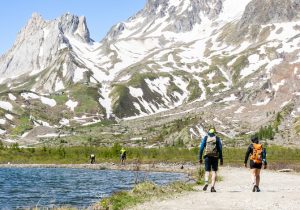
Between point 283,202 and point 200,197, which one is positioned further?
point 200,197

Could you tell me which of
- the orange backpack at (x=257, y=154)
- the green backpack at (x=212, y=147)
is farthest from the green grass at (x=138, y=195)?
the orange backpack at (x=257, y=154)

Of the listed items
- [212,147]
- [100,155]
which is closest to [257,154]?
[212,147]

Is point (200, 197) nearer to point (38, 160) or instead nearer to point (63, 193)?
point (63, 193)

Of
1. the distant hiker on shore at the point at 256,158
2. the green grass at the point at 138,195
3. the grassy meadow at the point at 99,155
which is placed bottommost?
the green grass at the point at 138,195

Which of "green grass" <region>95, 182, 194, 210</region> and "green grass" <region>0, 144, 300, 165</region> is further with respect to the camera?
"green grass" <region>0, 144, 300, 165</region>

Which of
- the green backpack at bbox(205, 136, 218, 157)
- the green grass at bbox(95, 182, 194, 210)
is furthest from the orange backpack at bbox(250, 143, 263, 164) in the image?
the green grass at bbox(95, 182, 194, 210)

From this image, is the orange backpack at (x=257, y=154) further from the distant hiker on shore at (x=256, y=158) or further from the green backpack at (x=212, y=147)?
the green backpack at (x=212, y=147)

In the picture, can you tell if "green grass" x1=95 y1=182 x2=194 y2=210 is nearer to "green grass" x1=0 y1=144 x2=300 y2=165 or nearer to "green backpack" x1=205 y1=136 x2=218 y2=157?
"green backpack" x1=205 y1=136 x2=218 y2=157

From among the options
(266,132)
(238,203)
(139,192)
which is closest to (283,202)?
(238,203)

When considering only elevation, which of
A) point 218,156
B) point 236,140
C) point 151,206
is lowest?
point 151,206

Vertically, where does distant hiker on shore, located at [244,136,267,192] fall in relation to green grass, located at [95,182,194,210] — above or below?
above

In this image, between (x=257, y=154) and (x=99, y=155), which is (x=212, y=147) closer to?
(x=257, y=154)

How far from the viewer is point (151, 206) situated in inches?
948

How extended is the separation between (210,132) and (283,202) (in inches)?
254
